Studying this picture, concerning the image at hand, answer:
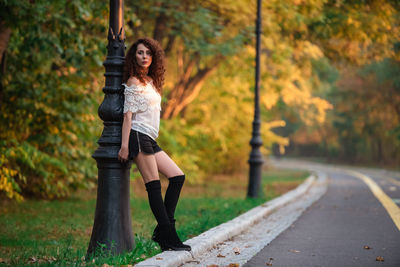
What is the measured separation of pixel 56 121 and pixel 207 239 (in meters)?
5.79

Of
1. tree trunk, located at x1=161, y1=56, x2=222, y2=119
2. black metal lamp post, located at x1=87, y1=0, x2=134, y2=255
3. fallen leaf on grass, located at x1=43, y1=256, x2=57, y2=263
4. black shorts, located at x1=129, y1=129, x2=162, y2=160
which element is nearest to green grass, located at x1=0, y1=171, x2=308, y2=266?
fallen leaf on grass, located at x1=43, y1=256, x2=57, y2=263

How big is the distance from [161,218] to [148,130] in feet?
2.96

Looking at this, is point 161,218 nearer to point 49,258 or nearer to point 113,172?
point 113,172

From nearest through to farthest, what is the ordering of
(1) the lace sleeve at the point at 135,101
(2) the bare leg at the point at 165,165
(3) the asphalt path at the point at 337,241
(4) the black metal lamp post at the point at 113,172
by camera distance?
(1) the lace sleeve at the point at 135,101 → (4) the black metal lamp post at the point at 113,172 → (2) the bare leg at the point at 165,165 → (3) the asphalt path at the point at 337,241

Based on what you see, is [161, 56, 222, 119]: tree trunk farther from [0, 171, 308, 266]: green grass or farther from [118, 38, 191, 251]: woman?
[118, 38, 191, 251]: woman

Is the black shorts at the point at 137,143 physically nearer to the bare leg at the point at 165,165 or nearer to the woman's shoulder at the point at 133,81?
the bare leg at the point at 165,165

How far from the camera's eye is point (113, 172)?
18.0 feet

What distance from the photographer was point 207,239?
6.36 m

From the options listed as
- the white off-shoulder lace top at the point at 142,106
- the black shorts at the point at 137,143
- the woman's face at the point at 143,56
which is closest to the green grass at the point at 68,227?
the black shorts at the point at 137,143

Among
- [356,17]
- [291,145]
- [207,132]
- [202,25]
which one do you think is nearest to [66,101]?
[202,25]

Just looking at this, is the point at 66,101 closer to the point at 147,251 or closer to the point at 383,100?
the point at 147,251

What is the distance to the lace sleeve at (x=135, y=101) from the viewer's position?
17.3 feet

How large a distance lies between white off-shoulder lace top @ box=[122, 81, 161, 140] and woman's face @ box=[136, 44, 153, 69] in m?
0.23

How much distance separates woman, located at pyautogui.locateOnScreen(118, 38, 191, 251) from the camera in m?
5.32
